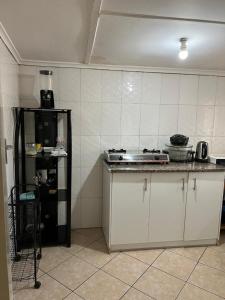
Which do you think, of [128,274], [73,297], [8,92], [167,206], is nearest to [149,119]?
[167,206]

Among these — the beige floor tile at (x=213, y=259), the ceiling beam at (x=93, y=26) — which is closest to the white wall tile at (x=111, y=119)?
the ceiling beam at (x=93, y=26)

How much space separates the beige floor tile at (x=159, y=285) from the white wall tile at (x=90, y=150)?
4.31ft

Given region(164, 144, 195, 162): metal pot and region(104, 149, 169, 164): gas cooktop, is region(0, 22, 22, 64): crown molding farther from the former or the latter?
region(164, 144, 195, 162): metal pot

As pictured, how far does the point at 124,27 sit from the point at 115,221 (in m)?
1.72

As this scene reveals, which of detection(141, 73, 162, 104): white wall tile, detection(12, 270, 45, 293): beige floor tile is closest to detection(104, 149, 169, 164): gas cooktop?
detection(141, 73, 162, 104): white wall tile

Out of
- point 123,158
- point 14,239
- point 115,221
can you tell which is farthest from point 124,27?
point 14,239

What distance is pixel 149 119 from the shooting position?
9.21 ft

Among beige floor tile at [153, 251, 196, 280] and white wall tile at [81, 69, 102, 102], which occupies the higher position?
white wall tile at [81, 69, 102, 102]

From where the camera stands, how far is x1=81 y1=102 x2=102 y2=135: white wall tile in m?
2.65

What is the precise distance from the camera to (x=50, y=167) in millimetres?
2455

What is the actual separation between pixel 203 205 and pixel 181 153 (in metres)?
0.61

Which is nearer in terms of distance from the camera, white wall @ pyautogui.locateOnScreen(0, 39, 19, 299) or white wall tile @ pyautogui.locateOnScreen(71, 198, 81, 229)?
white wall @ pyautogui.locateOnScreen(0, 39, 19, 299)

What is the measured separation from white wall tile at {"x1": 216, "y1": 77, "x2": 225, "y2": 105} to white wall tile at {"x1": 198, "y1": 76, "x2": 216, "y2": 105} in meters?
0.06

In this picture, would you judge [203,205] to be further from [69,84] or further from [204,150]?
[69,84]
